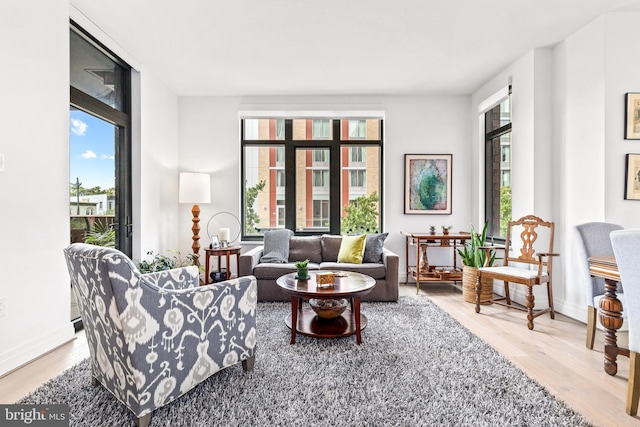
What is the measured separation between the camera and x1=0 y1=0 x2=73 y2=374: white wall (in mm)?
2074

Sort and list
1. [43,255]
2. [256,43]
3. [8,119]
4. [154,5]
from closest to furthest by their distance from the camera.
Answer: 1. [8,119]
2. [43,255]
3. [154,5]
4. [256,43]

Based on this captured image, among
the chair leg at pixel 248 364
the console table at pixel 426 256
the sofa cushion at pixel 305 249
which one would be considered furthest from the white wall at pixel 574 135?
the chair leg at pixel 248 364

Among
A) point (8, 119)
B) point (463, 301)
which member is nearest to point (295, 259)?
point (463, 301)

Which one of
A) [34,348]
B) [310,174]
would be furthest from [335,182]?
[34,348]

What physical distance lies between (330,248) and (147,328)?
287 cm

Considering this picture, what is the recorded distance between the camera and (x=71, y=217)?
109 inches

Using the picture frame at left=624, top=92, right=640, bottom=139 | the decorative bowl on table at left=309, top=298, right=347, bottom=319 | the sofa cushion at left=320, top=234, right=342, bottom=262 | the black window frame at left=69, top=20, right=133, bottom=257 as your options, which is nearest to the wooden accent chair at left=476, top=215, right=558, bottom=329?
the picture frame at left=624, top=92, right=640, bottom=139

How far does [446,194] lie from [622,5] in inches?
101

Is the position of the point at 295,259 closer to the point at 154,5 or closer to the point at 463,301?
the point at 463,301

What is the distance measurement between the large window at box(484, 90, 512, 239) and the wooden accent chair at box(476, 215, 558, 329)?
19.4 inches

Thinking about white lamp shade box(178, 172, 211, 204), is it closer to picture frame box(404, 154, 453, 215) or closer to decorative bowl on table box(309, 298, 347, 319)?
decorative bowl on table box(309, 298, 347, 319)

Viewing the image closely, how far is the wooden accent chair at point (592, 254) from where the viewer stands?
234 cm
